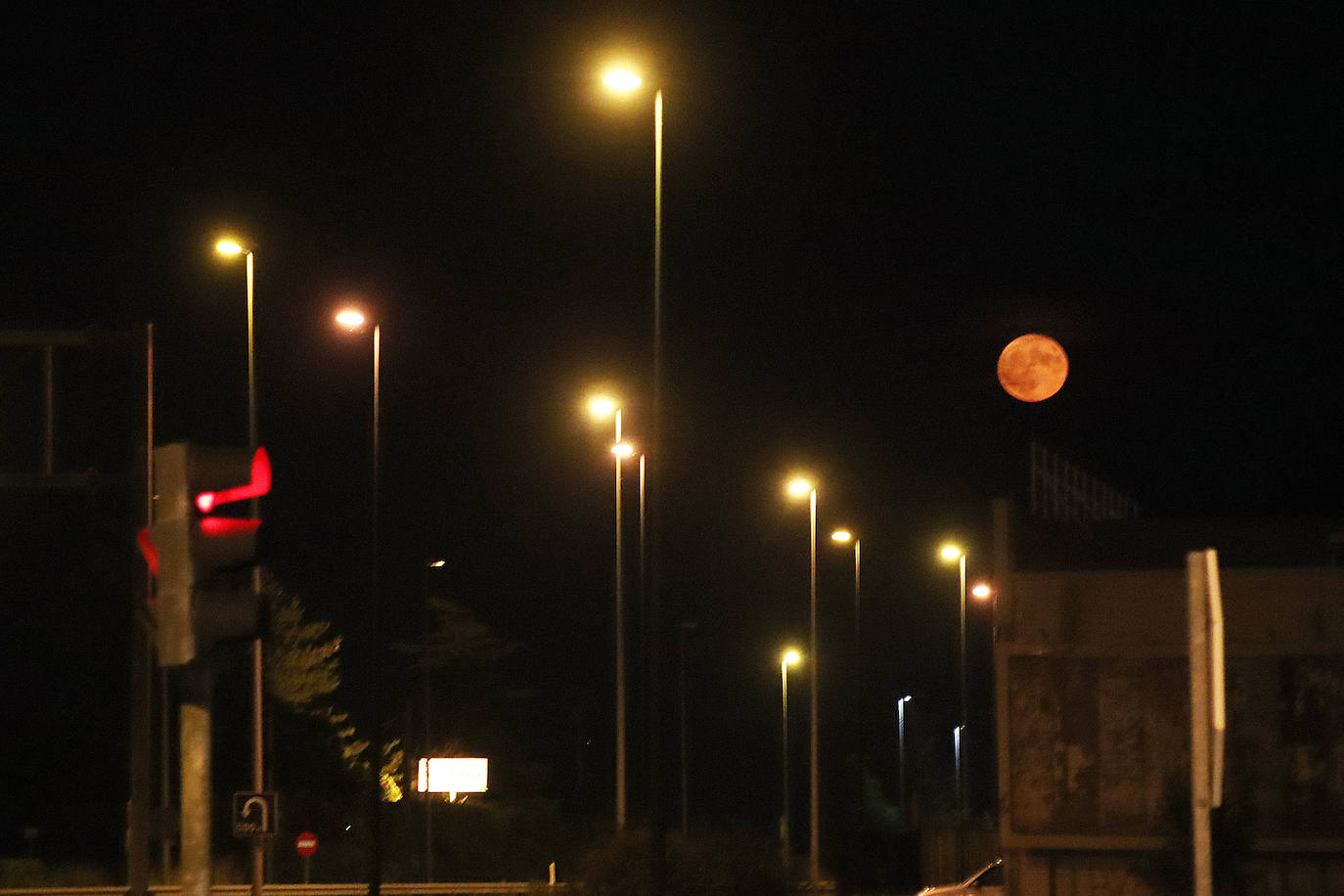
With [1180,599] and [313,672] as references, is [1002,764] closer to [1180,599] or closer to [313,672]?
[1180,599]

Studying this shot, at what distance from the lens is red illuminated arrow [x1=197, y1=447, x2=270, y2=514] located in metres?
7.41

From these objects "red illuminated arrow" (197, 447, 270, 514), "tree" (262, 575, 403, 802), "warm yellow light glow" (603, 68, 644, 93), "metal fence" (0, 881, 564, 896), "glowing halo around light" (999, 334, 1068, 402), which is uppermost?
"warm yellow light glow" (603, 68, 644, 93)

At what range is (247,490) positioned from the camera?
750 cm

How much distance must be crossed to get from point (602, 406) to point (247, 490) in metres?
24.9

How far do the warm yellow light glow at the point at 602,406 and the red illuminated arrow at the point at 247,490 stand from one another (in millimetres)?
24787

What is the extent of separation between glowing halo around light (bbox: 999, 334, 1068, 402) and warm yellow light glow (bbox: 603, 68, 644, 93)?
7196 mm

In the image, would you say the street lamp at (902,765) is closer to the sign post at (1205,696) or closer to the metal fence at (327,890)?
the metal fence at (327,890)

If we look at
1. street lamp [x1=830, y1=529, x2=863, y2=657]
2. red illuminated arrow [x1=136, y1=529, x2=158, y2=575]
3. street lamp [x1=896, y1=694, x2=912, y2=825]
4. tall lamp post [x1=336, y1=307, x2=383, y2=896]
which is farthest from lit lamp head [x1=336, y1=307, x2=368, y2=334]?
street lamp [x1=896, y1=694, x2=912, y2=825]

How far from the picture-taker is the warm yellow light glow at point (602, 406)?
106 ft

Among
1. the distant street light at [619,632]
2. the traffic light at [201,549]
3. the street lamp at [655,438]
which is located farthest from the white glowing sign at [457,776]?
the traffic light at [201,549]

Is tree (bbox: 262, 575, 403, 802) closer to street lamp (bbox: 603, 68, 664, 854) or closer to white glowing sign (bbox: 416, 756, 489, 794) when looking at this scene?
white glowing sign (bbox: 416, 756, 489, 794)

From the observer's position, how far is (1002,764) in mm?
15453

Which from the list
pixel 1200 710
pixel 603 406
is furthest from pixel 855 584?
pixel 1200 710

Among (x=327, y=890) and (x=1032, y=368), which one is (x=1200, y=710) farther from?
(x=327, y=890)
